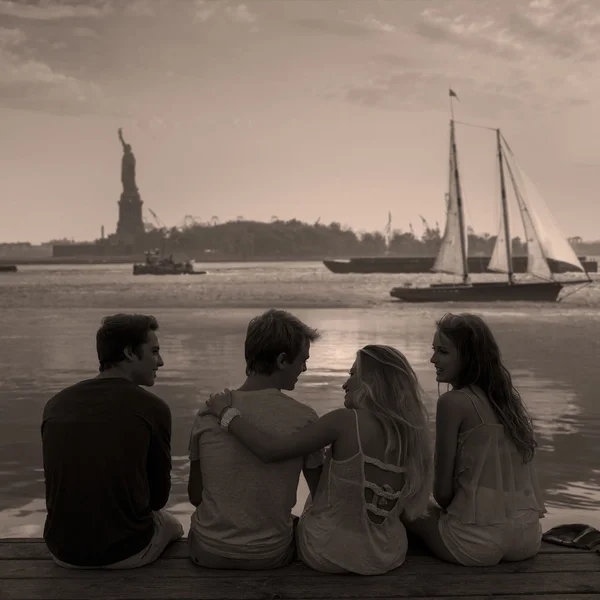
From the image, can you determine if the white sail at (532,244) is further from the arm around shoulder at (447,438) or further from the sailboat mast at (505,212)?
the arm around shoulder at (447,438)

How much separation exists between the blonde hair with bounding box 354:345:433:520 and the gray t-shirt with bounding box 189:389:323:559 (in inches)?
10.8

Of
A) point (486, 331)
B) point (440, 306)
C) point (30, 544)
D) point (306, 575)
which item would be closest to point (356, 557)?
point (306, 575)

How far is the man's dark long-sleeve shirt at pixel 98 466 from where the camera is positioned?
3.28m

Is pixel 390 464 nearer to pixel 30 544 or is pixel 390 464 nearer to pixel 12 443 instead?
pixel 30 544

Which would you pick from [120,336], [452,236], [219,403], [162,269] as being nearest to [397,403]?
[219,403]

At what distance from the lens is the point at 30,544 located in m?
3.76

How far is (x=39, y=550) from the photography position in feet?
12.0

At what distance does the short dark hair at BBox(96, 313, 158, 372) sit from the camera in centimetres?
332

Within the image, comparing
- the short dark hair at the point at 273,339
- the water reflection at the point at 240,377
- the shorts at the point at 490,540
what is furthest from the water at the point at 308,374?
the short dark hair at the point at 273,339

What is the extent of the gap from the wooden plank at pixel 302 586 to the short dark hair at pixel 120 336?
85cm

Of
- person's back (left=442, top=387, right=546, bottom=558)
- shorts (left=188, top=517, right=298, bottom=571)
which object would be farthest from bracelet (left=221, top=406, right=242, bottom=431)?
person's back (left=442, top=387, right=546, bottom=558)

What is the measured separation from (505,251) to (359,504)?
4634cm

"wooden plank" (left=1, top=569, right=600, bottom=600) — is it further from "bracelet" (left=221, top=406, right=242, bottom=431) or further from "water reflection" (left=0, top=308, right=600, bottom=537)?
"water reflection" (left=0, top=308, right=600, bottom=537)

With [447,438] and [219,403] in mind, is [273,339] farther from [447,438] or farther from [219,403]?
[447,438]
